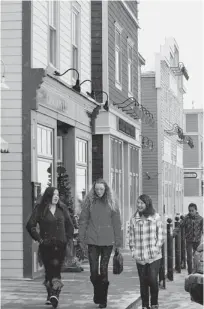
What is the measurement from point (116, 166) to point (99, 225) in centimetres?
1312

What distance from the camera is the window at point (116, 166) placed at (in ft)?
75.3

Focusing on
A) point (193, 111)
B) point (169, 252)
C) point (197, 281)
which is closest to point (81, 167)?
point (169, 252)

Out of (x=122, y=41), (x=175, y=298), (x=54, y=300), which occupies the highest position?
(x=122, y=41)

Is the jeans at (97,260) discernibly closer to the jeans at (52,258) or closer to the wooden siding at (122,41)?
the jeans at (52,258)

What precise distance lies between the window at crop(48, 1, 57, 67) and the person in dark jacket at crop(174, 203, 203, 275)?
4237 millimetres

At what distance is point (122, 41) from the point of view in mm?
24906

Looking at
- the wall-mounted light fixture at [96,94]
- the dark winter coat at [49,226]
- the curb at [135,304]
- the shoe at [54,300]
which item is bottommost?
the curb at [135,304]

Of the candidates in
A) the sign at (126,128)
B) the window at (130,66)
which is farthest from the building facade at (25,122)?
the window at (130,66)

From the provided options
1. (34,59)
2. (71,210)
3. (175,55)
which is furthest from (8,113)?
(175,55)

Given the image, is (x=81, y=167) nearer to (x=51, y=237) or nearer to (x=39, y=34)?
(x=39, y=34)

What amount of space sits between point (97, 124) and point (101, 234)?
445 inches

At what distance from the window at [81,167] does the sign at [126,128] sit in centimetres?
392

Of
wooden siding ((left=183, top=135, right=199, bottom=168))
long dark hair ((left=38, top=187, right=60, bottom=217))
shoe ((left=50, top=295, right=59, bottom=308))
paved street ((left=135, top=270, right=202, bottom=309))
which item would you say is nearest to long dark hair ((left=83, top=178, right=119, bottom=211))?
long dark hair ((left=38, top=187, right=60, bottom=217))

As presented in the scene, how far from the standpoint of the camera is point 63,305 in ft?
35.3
